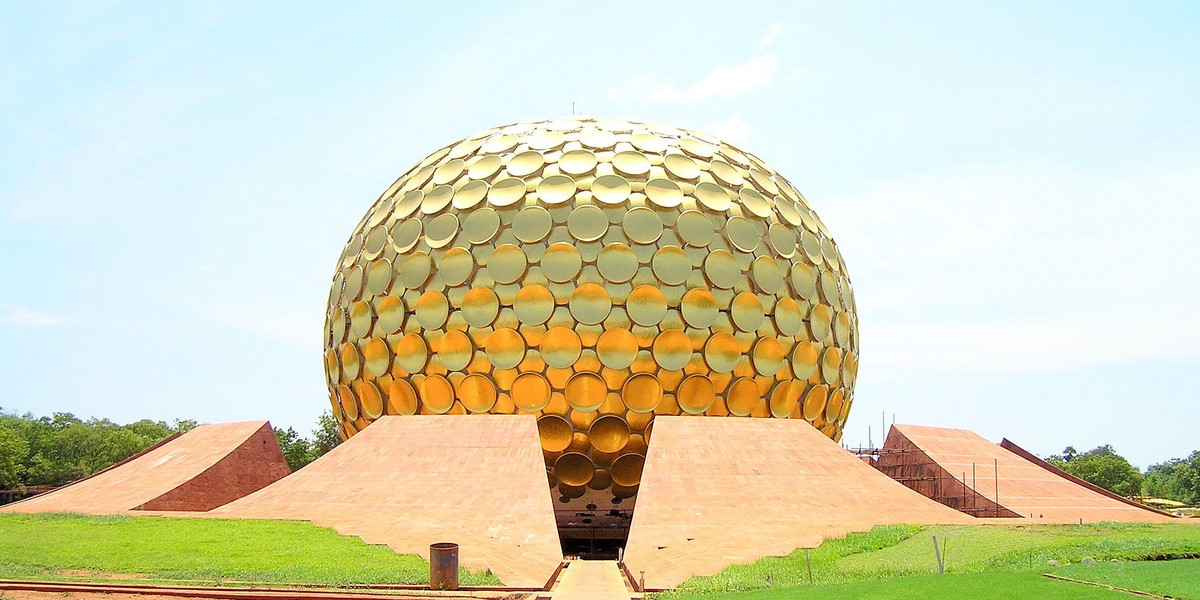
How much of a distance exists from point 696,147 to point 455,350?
8.34 metres

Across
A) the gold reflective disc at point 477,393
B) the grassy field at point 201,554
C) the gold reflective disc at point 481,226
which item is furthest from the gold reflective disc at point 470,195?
the grassy field at point 201,554

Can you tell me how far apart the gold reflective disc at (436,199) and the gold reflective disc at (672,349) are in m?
6.38

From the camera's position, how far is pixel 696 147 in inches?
962

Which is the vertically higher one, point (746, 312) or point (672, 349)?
point (746, 312)

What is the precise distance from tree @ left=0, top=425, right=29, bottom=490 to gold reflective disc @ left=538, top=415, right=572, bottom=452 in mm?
28781

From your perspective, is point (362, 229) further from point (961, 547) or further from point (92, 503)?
point (961, 547)

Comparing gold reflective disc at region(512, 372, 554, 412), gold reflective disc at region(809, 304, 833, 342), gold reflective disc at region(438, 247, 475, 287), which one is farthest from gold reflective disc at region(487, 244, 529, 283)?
gold reflective disc at region(809, 304, 833, 342)

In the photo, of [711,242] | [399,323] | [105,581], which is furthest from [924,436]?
[105,581]

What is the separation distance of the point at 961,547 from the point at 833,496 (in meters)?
3.87

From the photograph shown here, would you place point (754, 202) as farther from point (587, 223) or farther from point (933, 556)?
point (933, 556)

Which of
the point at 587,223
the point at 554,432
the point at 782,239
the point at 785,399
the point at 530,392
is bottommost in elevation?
the point at 554,432

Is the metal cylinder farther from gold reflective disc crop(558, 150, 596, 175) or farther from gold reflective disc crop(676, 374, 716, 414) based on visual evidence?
gold reflective disc crop(558, 150, 596, 175)

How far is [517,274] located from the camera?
21062mm

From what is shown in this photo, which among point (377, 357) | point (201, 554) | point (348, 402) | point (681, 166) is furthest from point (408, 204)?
point (201, 554)
